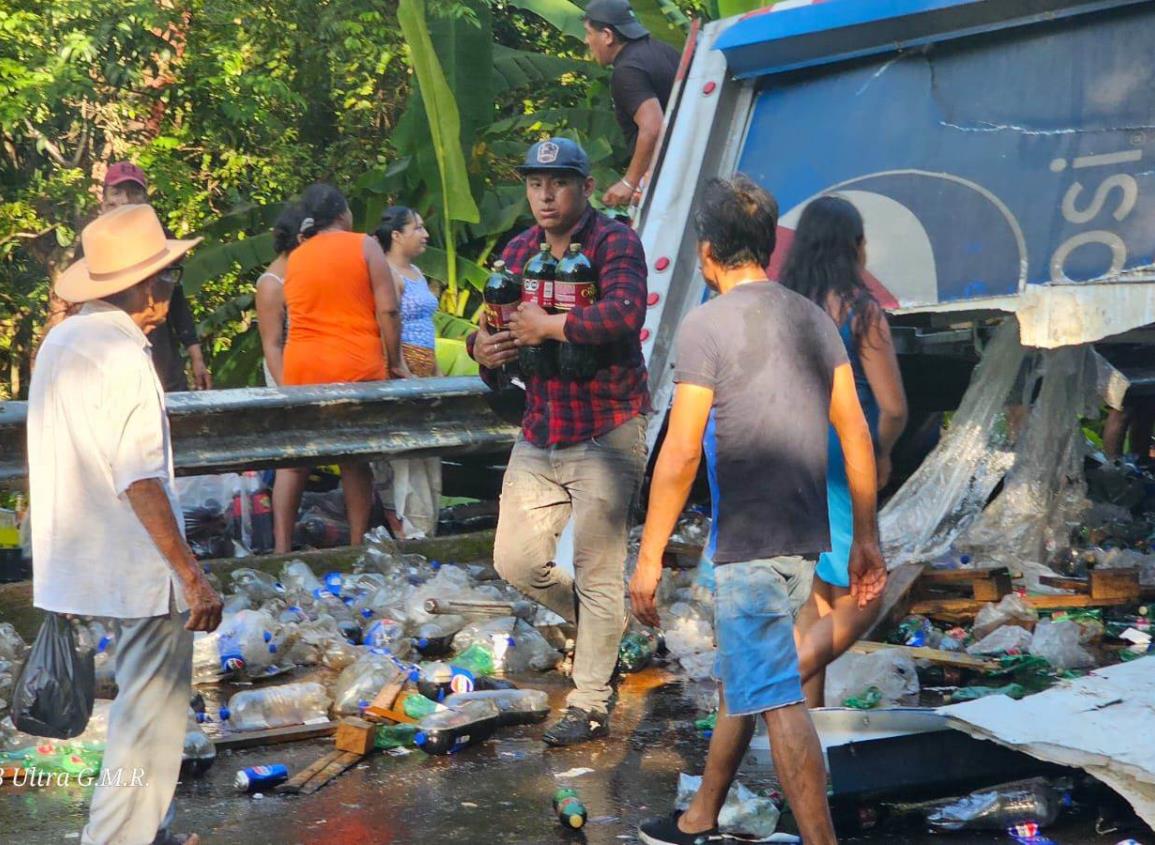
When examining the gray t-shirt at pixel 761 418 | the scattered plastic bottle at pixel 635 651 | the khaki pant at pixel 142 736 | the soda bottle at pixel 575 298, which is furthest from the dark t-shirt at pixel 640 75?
the khaki pant at pixel 142 736

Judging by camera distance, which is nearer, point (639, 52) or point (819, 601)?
point (819, 601)

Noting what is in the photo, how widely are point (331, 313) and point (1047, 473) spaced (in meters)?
3.76

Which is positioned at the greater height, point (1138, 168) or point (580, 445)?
point (1138, 168)

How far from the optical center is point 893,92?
23.7 feet

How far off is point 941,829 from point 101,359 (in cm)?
261

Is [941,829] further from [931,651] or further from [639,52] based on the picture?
[639,52]

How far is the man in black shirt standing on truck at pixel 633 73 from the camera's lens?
8141 mm

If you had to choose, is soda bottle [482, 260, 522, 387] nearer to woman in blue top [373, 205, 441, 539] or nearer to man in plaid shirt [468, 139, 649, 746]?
man in plaid shirt [468, 139, 649, 746]

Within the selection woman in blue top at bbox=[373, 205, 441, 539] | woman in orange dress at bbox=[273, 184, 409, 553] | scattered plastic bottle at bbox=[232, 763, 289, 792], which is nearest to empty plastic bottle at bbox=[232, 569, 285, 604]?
woman in orange dress at bbox=[273, 184, 409, 553]

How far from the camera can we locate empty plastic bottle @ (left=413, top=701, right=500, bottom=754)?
529 cm

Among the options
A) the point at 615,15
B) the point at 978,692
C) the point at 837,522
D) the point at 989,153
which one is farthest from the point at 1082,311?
the point at 615,15

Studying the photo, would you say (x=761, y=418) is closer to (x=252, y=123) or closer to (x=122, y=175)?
(x=122, y=175)

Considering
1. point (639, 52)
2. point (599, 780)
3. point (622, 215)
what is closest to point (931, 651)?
point (599, 780)

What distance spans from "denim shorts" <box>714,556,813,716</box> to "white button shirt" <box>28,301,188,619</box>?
1398 mm
